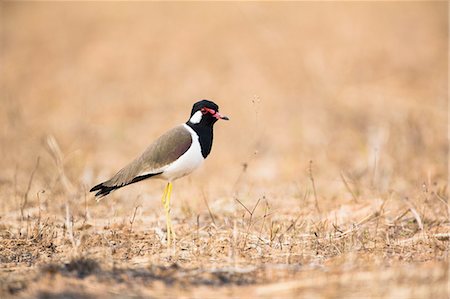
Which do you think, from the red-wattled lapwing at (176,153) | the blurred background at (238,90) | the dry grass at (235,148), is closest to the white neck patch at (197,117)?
the red-wattled lapwing at (176,153)

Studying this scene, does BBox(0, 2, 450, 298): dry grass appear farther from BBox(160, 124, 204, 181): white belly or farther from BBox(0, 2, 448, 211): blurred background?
BBox(160, 124, 204, 181): white belly

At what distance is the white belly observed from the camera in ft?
18.0

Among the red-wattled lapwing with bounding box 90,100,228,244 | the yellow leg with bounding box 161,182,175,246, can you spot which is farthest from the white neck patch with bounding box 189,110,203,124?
the yellow leg with bounding box 161,182,175,246

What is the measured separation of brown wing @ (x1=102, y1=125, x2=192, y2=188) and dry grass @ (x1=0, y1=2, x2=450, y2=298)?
418 mm

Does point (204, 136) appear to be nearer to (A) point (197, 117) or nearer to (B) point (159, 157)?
(A) point (197, 117)

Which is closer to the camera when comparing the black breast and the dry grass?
the dry grass

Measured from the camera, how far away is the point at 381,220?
20.4ft

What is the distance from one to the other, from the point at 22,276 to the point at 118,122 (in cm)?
926

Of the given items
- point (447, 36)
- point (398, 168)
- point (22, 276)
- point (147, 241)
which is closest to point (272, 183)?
point (398, 168)

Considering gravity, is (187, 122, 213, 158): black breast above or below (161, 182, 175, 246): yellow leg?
above

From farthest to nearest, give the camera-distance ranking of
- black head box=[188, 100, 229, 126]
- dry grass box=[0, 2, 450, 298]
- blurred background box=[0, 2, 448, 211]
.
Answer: blurred background box=[0, 2, 448, 211] < black head box=[188, 100, 229, 126] < dry grass box=[0, 2, 450, 298]

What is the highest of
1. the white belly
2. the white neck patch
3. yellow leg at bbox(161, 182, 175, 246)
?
the white neck patch

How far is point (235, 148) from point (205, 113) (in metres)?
5.81

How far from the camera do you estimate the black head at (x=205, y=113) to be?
5.58 metres
